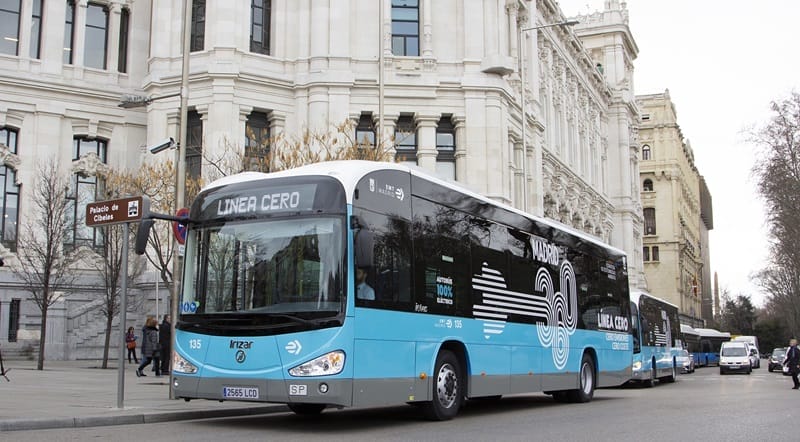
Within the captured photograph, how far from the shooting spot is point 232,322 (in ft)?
37.2

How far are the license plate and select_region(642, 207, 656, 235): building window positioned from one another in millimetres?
100596

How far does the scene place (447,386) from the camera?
1315 centimetres

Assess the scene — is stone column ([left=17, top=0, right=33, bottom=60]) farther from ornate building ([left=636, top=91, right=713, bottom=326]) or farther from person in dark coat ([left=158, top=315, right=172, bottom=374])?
ornate building ([left=636, top=91, right=713, bottom=326])

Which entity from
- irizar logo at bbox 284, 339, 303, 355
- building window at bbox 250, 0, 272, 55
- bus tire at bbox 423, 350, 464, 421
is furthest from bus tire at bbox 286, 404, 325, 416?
building window at bbox 250, 0, 272, 55

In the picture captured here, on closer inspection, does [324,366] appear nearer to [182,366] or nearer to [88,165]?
[182,366]

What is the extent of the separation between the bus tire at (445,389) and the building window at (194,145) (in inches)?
995

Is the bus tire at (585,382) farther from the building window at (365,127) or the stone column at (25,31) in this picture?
the stone column at (25,31)

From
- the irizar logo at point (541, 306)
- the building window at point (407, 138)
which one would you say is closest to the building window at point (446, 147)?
the building window at point (407, 138)

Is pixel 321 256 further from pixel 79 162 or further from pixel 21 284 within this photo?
pixel 79 162

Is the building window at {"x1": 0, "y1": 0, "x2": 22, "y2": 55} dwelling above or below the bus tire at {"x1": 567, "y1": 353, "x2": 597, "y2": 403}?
above

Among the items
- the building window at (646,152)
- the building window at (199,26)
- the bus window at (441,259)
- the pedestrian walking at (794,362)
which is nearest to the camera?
the bus window at (441,259)

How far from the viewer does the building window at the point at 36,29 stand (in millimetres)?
39969

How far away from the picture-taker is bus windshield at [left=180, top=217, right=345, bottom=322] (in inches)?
434

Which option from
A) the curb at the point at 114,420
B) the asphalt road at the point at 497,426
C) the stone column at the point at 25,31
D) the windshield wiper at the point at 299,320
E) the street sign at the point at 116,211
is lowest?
the asphalt road at the point at 497,426
